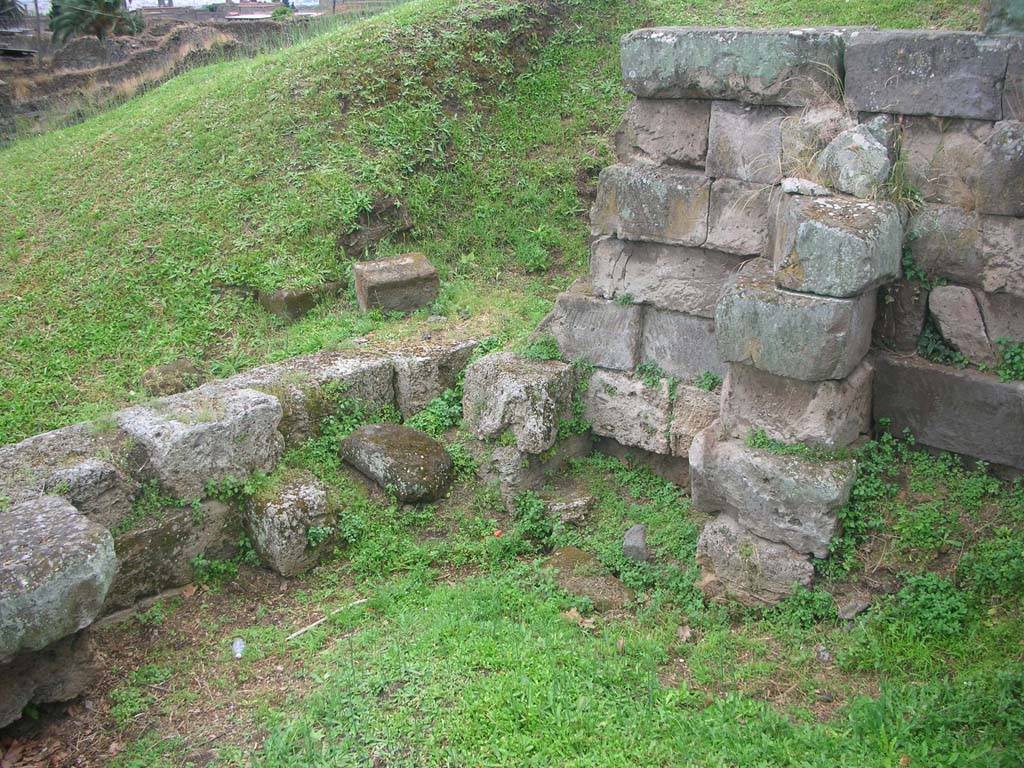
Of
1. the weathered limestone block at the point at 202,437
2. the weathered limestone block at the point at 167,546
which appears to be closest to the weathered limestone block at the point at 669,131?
the weathered limestone block at the point at 202,437

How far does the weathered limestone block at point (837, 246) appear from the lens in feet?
13.5

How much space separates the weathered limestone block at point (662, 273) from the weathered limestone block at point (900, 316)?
0.88 metres

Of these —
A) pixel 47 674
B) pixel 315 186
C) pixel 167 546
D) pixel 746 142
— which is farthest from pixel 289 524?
pixel 315 186

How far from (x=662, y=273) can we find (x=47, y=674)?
3957mm

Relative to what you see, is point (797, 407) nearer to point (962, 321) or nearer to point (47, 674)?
point (962, 321)

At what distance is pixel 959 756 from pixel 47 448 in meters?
4.80

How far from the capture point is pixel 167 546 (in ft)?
16.3

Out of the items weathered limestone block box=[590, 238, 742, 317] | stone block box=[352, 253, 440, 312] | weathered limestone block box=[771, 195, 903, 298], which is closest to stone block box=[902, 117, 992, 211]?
weathered limestone block box=[771, 195, 903, 298]

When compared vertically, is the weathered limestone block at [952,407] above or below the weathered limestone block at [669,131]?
below

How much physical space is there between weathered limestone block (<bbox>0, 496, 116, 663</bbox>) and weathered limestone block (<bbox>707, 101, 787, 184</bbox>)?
383 centimetres

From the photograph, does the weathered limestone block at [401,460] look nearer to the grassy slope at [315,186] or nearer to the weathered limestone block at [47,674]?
the grassy slope at [315,186]

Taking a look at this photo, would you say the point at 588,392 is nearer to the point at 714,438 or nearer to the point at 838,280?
the point at 714,438

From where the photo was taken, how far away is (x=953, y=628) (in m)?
3.93

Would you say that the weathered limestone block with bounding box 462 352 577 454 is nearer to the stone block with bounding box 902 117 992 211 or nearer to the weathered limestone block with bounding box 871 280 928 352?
the weathered limestone block with bounding box 871 280 928 352
